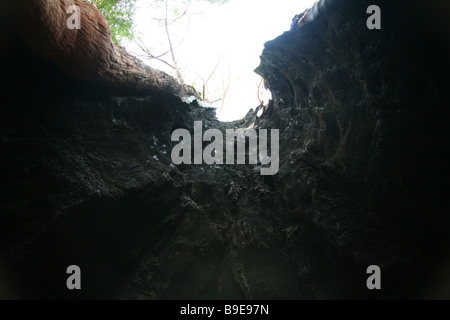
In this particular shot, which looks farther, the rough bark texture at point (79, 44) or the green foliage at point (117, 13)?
the green foliage at point (117, 13)

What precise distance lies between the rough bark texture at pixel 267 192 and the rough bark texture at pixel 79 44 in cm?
25

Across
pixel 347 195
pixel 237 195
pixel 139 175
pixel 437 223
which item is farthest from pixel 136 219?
pixel 437 223

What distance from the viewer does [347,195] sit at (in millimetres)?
4012

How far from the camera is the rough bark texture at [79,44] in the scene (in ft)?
9.14

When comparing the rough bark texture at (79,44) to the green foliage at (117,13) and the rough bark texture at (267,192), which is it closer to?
the rough bark texture at (267,192)

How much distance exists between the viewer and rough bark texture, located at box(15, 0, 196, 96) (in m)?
2.79

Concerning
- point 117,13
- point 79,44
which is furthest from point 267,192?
point 117,13

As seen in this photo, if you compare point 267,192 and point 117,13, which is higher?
point 117,13

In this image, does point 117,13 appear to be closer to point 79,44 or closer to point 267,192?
point 79,44

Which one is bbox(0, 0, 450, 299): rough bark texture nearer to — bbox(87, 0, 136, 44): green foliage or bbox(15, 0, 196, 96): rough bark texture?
bbox(15, 0, 196, 96): rough bark texture

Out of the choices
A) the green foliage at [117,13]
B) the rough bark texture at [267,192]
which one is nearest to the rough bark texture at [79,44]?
the rough bark texture at [267,192]

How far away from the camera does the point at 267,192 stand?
4977 millimetres

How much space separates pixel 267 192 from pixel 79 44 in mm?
4338
